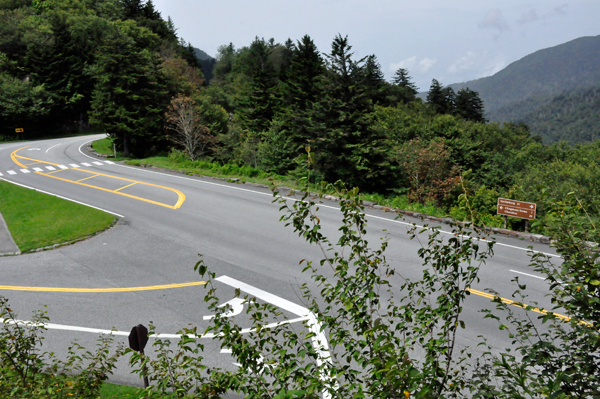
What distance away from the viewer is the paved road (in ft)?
29.8

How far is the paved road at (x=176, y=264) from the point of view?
9.09m

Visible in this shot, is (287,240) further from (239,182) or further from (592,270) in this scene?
(592,270)

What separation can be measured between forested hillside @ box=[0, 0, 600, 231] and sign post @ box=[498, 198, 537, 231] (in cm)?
84

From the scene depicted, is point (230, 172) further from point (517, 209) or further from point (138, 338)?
point (138, 338)

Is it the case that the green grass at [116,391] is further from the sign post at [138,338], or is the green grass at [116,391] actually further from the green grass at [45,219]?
the green grass at [45,219]

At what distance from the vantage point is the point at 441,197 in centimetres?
2186

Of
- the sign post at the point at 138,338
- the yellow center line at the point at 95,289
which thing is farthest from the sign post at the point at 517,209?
the sign post at the point at 138,338

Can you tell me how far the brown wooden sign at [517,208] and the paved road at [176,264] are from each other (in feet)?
3.40

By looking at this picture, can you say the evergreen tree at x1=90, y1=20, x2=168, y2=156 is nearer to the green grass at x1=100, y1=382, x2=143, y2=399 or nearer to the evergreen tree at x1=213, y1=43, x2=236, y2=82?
the green grass at x1=100, y1=382, x2=143, y2=399

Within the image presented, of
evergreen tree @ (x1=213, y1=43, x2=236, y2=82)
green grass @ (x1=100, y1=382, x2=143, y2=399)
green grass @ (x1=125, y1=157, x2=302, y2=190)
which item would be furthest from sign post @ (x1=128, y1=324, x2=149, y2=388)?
evergreen tree @ (x1=213, y1=43, x2=236, y2=82)

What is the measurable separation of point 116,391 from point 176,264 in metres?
5.55

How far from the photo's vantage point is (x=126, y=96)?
30734 mm

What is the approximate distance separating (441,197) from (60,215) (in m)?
19.1

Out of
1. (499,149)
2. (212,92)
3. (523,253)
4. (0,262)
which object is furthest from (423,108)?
(0,262)
